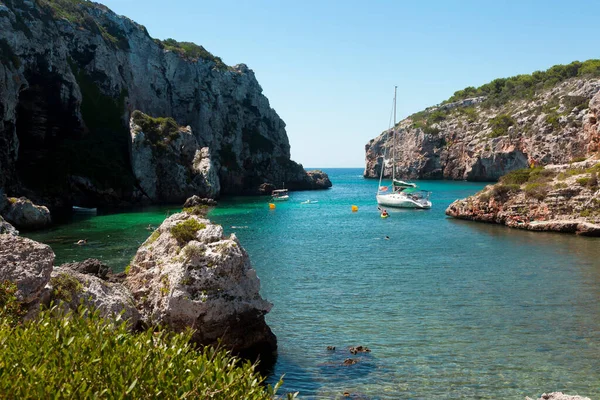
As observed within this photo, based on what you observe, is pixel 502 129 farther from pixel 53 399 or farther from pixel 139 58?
pixel 53 399

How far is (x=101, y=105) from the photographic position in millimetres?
96500

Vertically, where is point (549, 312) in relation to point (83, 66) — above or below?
below

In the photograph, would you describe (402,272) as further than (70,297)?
Yes

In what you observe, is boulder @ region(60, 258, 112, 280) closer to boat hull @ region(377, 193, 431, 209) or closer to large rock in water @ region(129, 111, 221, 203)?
boat hull @ region(377, 193, 431, 209)

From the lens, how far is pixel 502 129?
144000mm

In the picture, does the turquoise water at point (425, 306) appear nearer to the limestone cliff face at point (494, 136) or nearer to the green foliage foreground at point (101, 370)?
the green foliage foreground at point (101, 370)

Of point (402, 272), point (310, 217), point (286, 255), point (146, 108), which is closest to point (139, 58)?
point (146, 108)

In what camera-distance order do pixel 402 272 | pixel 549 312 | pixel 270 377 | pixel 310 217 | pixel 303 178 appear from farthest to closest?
pixel 303 178
pixel 310 217
pixel 402 272
pixel 549 312
pixel 270 377

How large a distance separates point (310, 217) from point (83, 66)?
57.0m

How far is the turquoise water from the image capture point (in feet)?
54.2

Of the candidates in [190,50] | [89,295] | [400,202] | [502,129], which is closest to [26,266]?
[89,295]

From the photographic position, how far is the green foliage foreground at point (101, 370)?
6.63m

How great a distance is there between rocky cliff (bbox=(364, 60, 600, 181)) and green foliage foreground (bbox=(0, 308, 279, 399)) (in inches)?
3470

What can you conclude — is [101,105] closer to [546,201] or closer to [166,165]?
[166,165]
